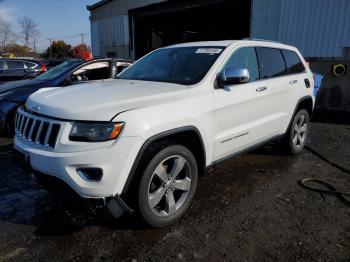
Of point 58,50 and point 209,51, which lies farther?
point 58,50

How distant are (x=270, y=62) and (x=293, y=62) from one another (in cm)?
81

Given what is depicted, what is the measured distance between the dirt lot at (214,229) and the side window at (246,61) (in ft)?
4.60

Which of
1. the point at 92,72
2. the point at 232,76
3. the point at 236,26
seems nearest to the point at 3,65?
the point at 92,72

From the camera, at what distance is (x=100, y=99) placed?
288cm

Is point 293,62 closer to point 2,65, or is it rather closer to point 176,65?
point 176,65

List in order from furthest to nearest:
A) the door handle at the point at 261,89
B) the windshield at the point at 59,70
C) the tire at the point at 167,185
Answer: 1. the windshield at the point at 59,70
2. the door handle at the point at 261,89
3. the tire at the point at 167,185

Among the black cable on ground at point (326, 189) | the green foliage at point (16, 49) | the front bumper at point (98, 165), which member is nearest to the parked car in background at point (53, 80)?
the front bumper at point (98, 165)

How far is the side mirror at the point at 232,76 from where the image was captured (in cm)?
332

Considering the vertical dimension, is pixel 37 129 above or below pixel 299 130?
above

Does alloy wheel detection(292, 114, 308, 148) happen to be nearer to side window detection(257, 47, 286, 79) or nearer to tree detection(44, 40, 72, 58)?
side window detection(257, 47, 286, 79)

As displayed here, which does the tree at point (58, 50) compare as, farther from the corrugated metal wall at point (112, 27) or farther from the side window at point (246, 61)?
the side window at point (246, 61)

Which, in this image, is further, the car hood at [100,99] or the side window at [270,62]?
the side window at [270,62]

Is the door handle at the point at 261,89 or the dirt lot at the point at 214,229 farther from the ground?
the door handle at the point at 261,89

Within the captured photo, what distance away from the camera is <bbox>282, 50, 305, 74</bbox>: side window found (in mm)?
4906
